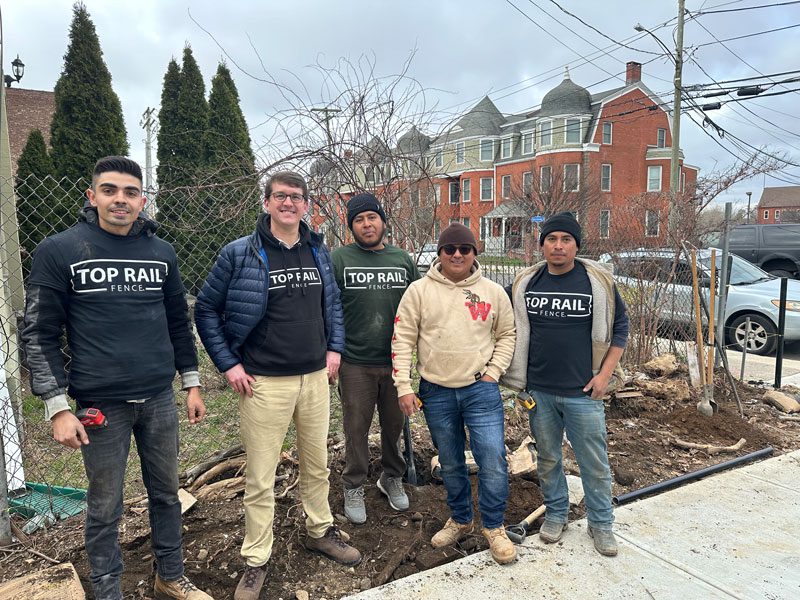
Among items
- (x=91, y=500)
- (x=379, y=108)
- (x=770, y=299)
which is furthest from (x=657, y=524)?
(x=770, y=299)

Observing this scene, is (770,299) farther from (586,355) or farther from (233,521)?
(233,521)

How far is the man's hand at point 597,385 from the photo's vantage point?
112 inches

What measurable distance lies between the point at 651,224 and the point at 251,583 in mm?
7528

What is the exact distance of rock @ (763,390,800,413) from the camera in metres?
5.46

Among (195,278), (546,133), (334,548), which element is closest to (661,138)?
(546,133)

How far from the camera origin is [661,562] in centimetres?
279

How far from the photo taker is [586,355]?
9.46 ft

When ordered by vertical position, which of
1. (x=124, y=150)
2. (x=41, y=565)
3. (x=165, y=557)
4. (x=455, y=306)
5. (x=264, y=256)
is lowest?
(x=41, y=565)

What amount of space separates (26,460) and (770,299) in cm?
992

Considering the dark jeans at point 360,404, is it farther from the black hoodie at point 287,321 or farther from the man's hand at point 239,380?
the man's hand at point 239,380

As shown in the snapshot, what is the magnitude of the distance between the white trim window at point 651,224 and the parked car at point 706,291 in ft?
2.43

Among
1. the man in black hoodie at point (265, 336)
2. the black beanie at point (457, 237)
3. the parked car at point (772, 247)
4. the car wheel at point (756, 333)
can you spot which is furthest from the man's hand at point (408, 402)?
the parked car at point (772, 247)

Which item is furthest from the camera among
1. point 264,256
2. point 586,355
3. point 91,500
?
point 586,355

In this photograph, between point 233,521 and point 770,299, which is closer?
point 233,521
